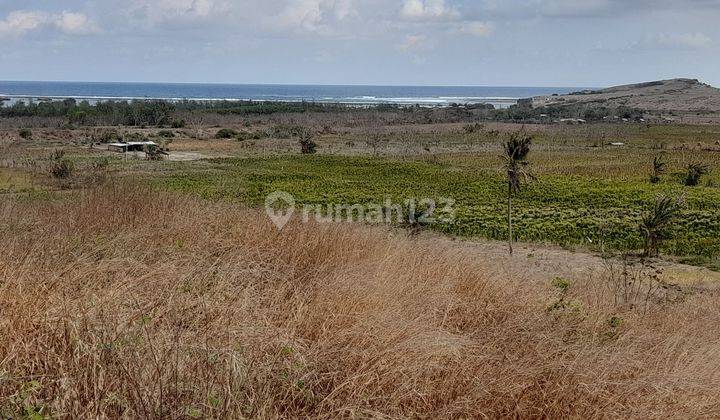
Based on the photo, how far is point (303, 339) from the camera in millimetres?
3559

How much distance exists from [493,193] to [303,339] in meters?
36.7


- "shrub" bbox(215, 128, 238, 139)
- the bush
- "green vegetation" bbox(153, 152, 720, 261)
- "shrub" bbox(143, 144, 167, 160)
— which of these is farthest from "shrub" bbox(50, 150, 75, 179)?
"shrub" bbox(215, 128, 238, 139)

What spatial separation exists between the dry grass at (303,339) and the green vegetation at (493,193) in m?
12.0

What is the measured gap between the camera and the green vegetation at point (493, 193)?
27281 mm

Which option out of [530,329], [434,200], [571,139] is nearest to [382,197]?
[434,200]

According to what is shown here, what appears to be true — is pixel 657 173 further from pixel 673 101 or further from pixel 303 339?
pixel 673 101

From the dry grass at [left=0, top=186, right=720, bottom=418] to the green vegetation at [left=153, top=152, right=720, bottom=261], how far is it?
12.0 m

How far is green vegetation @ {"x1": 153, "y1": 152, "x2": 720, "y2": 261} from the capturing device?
1074 inches

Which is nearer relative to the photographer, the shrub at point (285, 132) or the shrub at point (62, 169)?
the shrub at point (62, 169)

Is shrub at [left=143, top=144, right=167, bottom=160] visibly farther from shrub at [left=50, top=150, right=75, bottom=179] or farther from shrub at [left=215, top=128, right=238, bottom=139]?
shrub at [left=215, top=128, right=238, bottom=139]

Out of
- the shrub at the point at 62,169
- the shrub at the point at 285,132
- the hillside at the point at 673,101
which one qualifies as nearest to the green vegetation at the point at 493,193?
the shrub at the point at 62,169

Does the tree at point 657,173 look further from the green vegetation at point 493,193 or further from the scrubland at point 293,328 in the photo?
the scrubland at point 293,328

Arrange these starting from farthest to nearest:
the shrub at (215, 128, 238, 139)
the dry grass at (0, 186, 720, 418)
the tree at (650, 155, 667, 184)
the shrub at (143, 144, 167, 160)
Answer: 1. the shrub at (215, 128, 238, 139)
2. the shrub at (143, 144, 167, 160)
3. the tree at (650, 155, 667, 184)
4. the dry grass at (0, 186, 720, 418)

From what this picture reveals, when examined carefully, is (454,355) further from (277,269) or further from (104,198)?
(104,198)
